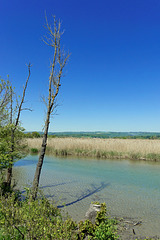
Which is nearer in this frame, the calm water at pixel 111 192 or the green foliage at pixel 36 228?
the green foliage at pixel 36 228

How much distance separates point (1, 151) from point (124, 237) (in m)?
3.38

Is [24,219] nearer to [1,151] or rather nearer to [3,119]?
[1,151]

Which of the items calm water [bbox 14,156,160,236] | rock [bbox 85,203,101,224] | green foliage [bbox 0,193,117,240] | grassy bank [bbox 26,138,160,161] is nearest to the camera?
green foliage [bbox 0,193,117,240]

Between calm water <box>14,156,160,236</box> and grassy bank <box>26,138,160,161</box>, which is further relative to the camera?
grassy bank <box>26,138,160,161</box>

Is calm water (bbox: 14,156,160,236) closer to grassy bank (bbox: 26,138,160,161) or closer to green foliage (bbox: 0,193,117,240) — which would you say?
green foliage (bbox: 0,193,117,240)

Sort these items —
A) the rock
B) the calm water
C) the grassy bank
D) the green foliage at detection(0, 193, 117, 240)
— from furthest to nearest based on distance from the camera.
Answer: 1. the grassy bank
2. the calm water
3. the rock
4. the green foliage at detection(0, 193, 117, 240)

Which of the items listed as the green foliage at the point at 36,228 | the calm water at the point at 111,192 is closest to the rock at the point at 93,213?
the green foliage at the point at 36,228

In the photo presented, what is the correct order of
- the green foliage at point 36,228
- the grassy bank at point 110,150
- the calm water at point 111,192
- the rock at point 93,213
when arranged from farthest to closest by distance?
the grassy bank at point 110,150 < the calm water at point 111,192 < the rock at point 93,213 < the green foliage at point 36,228

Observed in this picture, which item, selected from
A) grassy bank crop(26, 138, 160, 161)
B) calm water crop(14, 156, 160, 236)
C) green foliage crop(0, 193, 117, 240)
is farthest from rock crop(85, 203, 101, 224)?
grassy bank crop(26, 138, 160, 161)

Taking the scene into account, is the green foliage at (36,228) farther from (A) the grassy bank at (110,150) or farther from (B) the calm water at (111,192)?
(A) the grassy bank at (110,150)

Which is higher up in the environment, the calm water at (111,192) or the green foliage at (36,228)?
the green foliage at (36,228)

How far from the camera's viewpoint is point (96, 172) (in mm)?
10547

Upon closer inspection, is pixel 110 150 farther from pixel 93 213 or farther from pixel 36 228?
pixel 36 228

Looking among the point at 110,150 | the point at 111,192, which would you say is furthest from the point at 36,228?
the point at 110,150
